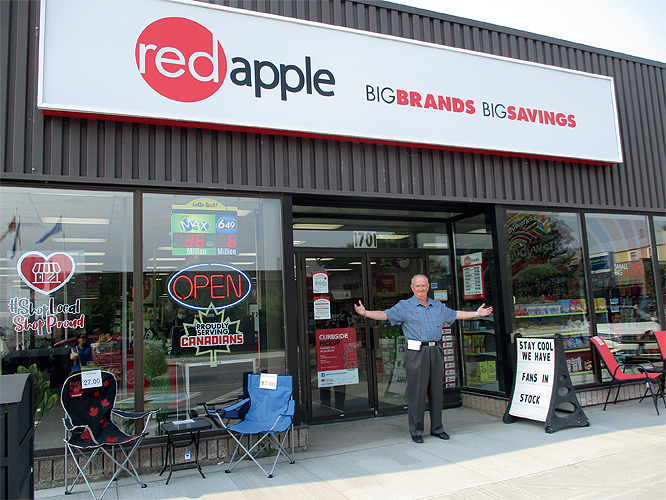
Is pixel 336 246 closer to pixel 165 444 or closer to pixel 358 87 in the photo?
pixel 358 87

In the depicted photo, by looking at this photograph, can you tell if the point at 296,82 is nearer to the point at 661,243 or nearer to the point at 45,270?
the point at 45,270

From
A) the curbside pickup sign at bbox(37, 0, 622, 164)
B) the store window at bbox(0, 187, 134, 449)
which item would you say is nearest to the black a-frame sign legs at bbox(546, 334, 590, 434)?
the curbside pickup sign at bbox(37, 0, 622, 164)

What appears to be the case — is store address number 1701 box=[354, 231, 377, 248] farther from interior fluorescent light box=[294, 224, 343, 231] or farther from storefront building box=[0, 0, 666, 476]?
interior fluorescent light box=[294, 224, 343, 231]

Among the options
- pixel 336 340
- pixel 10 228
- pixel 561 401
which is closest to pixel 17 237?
pixel 10 228

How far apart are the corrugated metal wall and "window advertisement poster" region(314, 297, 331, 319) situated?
1561 mm

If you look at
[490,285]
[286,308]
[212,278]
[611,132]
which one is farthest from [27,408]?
[611,132]

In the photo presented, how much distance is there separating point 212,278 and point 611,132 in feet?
20.8

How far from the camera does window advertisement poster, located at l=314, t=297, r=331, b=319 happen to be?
260 inches

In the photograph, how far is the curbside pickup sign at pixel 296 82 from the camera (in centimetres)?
489

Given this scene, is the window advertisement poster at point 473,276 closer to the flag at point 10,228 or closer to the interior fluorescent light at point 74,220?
the interior fluorescent light at point 74,220

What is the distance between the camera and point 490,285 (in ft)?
22.9

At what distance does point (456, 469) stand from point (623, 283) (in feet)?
15.9

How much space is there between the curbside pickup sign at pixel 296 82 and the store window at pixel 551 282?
1.03m

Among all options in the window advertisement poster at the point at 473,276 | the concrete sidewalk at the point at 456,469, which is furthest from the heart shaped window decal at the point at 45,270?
the window advertisement poster at the point at 473,276
